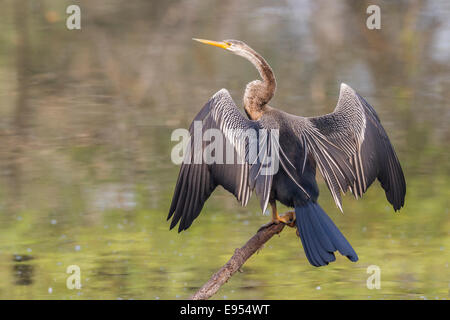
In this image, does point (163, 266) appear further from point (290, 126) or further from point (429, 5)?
point (429, 5)

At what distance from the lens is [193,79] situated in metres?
9.44

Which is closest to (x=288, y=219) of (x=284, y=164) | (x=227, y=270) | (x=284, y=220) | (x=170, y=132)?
(x=284, y=220)

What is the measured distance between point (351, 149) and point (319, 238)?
0.74m

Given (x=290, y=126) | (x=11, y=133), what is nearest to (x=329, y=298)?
(x=290, y=126)

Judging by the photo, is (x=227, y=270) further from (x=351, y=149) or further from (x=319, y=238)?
(x=351, y=149)

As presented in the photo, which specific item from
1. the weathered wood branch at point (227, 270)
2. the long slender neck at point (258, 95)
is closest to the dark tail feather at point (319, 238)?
the weathered wood branch at point (227, 270)

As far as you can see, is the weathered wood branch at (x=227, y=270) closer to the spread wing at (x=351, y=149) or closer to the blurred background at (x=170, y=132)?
the spread wing at (x=351, y=149)

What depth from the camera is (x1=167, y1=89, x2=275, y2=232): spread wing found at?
427 cm

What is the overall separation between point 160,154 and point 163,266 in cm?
202

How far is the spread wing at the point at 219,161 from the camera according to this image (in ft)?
14.0

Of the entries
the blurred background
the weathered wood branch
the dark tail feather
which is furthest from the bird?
the blurred background

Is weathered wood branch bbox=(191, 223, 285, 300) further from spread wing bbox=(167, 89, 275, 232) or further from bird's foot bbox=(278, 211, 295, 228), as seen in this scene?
spread wing bbox=(167, 89, 275, 232)

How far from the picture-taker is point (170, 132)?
830 centimetres

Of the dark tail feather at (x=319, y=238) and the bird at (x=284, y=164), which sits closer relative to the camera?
the dark tail feather at (x=319, y=238)
